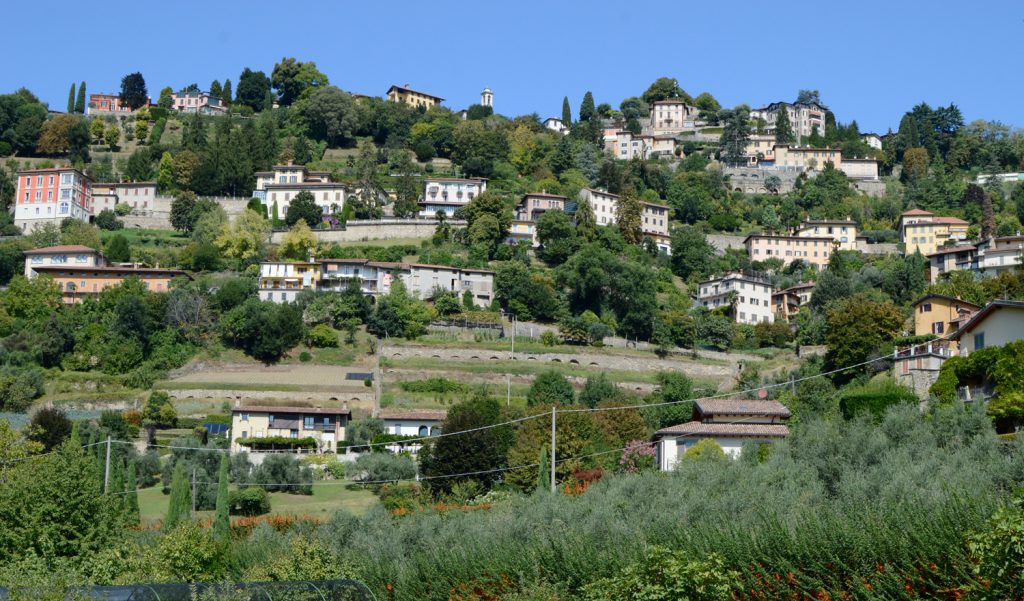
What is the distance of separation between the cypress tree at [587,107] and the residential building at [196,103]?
4442 cm

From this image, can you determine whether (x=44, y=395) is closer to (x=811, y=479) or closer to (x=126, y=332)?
(x=126, y=332)

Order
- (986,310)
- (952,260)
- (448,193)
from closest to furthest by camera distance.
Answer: (986,310)
(952,260)
(448,193)

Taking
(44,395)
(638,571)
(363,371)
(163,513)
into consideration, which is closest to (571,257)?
(363,371)

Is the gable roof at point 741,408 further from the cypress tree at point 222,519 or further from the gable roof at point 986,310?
the cypress tree at point 222,519

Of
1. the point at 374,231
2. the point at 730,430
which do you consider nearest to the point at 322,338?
the point at 374,231

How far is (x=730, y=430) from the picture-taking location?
49188 mm

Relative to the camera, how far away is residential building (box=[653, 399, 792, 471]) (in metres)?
48.5

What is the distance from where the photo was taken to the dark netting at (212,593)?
19266 mm

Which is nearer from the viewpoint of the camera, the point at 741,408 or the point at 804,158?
the point at 741,408

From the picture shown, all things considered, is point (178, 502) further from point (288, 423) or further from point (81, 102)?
point (81, 102)

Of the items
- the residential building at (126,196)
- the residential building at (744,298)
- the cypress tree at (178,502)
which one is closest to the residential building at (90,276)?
the residential building at (126,196)

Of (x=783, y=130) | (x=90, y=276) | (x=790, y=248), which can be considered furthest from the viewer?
(x=783, y=130)

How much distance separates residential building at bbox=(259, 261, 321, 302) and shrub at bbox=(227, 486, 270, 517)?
1390 inches

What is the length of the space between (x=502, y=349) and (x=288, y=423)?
53.1 ft
